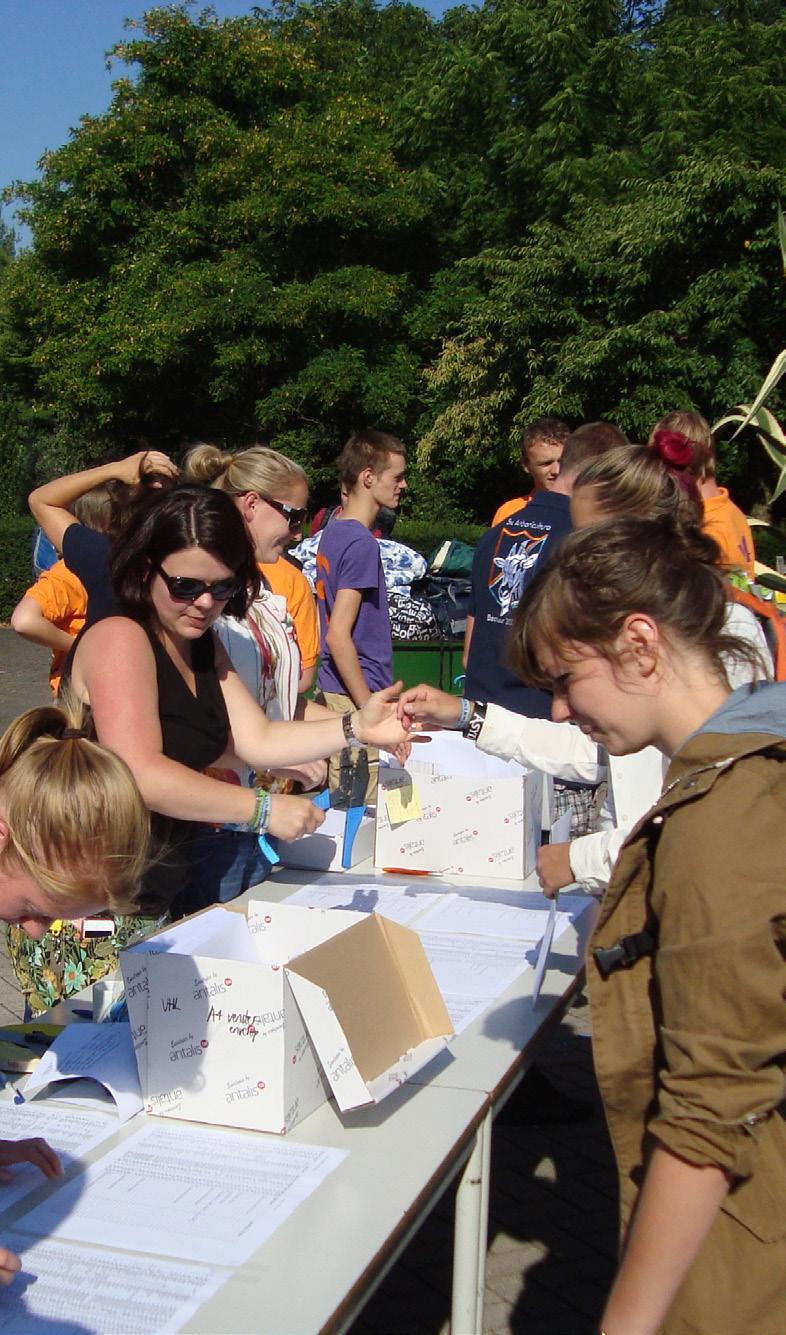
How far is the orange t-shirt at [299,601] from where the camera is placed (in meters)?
4.28

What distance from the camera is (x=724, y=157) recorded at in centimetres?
1465

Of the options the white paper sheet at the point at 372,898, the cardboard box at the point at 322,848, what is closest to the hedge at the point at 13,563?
the cardboard box at the point at 322,848

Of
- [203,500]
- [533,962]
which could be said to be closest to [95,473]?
[203,500]

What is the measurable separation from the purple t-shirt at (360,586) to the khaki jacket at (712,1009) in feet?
10.5

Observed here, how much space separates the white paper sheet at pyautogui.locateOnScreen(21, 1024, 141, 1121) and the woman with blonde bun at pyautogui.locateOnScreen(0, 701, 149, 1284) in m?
0.20

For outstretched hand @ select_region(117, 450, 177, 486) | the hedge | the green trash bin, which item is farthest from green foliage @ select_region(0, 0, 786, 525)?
outstretched hand @ select_region(117, 450, 177, 486)

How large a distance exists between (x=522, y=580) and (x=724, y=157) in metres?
12.8

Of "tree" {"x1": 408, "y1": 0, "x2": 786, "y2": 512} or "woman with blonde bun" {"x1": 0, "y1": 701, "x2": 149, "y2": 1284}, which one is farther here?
"tree" {"x1": 408, "y1": 0, "x2": 786, "y2": 512}

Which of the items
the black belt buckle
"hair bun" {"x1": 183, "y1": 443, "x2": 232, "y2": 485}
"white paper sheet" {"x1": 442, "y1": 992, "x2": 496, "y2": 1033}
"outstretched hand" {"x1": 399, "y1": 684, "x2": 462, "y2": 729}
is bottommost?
"white paper sheet" {"x1": 442, "y1": 992, "x2": 496, "y2": 1033}

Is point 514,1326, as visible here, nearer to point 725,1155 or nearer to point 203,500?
point 725,1155

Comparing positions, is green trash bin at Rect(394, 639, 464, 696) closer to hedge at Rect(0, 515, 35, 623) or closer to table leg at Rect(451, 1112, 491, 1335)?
table leg at Rect(451, 1112, 491, 1335)

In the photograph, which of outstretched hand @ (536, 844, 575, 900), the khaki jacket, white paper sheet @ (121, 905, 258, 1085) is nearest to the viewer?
the khaki jacket

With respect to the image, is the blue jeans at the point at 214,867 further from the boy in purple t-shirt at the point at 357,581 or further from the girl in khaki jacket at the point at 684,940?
the boy in purple t-shirt at the point at 357,581

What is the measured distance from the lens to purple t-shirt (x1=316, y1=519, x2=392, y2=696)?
4.54 meters
